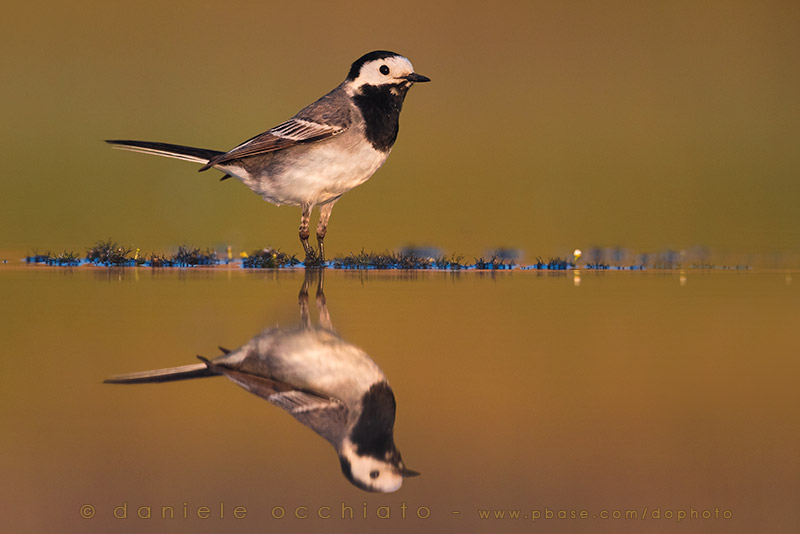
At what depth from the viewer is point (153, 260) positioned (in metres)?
8.02

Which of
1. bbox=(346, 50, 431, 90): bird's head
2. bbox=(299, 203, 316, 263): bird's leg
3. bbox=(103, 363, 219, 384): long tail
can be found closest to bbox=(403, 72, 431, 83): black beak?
bbox=(346, 50, 431, 90): bird's head

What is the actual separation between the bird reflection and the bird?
2.53m

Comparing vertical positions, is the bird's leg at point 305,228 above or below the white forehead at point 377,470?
above

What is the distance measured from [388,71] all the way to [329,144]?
34.0 inches

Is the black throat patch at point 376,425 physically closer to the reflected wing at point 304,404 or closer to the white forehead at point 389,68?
the reflected wing at point 304,404

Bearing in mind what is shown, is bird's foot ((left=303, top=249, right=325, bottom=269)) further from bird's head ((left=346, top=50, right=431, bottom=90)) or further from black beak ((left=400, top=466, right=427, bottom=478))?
black beak ((left=400, top=466, right=427, bottom=478))

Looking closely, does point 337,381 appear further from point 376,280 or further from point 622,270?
point 622,270

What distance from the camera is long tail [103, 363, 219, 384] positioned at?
10.2 feet

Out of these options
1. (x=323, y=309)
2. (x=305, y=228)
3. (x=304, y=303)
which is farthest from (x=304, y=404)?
(x=305, y=228)

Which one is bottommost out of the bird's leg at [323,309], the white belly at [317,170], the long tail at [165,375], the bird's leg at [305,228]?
the long tail at [165,375]

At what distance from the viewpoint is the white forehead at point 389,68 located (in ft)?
20.8

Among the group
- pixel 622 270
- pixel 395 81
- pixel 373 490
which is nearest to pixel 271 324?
pixel 373 490

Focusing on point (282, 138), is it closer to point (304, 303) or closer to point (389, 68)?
point (389, 68)

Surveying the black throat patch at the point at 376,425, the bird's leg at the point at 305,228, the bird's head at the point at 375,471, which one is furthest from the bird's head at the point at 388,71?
the bird's head at the point at 375,471
